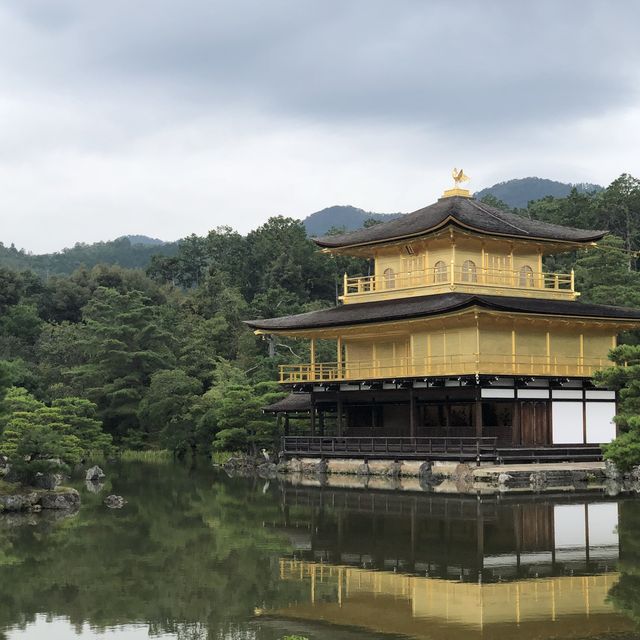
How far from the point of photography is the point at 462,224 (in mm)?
42750

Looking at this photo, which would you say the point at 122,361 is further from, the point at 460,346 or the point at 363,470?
the point at 460,346

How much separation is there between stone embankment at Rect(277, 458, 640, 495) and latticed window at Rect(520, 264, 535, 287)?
9743mm

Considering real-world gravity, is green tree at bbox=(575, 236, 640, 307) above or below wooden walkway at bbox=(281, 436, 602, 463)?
above

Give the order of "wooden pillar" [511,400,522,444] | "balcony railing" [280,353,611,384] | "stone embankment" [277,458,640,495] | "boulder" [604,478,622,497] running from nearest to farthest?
"boulder" [604,478,622,497]
"stone embankment" [277,458,640,495]
"balcony railing" [280,353,611,384]
"wooden pillar" [511,400,522,444]

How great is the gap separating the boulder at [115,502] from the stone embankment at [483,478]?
852cm

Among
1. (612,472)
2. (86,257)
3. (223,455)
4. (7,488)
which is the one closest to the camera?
(7,488)

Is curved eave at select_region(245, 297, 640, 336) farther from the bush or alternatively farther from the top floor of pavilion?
the bush

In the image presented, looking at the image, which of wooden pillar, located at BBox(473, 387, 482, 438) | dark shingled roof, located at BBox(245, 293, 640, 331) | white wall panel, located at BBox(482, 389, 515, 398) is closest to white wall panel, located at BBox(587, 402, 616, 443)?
dark shingled roof, located at BBox(245, 293, 640, 331)

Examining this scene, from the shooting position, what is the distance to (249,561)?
20938 mm

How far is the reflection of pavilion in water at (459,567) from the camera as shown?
1533 centimetres

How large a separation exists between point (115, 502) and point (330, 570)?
1398 cm

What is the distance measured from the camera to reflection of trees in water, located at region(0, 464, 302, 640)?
53.8 feet

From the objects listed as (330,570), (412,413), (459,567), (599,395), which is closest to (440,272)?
(412,413)

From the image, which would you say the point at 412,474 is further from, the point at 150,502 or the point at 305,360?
the point at 305,360
